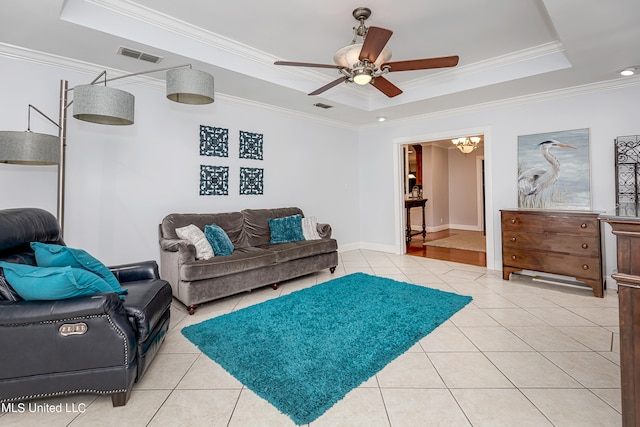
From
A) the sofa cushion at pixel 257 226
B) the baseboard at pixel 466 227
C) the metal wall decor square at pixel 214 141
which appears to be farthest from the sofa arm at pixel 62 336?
the baseboard at pixel 466 227

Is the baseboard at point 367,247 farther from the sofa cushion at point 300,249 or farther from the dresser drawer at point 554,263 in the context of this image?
the dresser drawer at point 554,263

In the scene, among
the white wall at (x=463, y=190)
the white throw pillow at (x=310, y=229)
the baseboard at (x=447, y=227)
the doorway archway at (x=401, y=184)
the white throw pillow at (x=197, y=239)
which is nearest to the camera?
the white throw pillow at (x=197, y=239)

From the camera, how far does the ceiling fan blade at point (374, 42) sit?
85.8 inches

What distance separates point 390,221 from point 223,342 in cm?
428

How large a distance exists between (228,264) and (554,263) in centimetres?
385

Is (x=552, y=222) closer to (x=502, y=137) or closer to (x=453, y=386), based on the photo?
(x=502, y=137)

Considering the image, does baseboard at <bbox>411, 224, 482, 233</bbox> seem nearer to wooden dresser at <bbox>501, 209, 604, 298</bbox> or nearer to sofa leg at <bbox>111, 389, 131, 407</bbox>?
wooden dresser at <bbox>501, 209, 604, 298</bbox>

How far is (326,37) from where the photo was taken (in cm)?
330

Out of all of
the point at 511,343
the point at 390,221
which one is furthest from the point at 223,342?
the point at 390,221

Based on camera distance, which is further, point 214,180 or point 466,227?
point 466,227

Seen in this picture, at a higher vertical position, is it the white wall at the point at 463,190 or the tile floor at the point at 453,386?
the white wall at the point at 463,190

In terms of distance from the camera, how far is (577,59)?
10.4ft

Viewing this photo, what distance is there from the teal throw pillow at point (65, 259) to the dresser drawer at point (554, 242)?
4.35 metres

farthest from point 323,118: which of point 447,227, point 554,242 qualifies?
point 447,227
